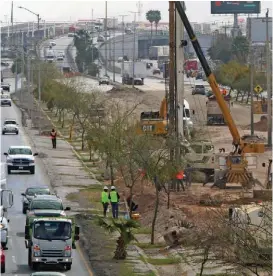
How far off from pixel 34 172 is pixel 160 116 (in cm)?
1046

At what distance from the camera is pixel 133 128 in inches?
2359

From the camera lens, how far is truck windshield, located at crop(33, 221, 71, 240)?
36.0m

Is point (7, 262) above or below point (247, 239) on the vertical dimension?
below

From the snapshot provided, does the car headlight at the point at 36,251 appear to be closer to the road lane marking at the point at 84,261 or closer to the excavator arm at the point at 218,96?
the road lane marking at the point at 84,261

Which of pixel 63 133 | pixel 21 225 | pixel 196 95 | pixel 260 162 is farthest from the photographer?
pixel 196 95

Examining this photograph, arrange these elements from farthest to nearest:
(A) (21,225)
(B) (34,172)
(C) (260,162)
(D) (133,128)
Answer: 1. (C) (260,162)
2. (B) (34,172)
3. (D) (133,128)
4. (A) (21,225)

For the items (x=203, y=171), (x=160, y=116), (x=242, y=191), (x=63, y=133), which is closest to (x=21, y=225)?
(x=242, y=191)

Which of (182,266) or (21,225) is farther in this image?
(21,225)

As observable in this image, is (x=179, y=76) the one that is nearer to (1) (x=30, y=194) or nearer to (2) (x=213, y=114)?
(1) (x=30, y=194)

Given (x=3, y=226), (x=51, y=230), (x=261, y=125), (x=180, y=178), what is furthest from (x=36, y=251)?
(x=261, y=125)

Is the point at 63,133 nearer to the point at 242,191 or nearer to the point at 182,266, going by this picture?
the point at 242,191

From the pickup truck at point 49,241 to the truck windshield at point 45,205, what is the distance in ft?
23.2

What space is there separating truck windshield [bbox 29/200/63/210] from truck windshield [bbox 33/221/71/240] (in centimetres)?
711

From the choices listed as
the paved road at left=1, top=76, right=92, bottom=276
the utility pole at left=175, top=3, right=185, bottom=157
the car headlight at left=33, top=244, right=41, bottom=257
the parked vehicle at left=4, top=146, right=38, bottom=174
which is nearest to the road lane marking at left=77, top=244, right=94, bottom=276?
the paved road at left=1, top=76, right=92, bottom=276
